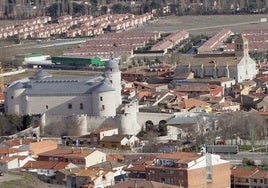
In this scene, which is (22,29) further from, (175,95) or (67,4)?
(175,95)

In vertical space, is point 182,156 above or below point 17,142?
above

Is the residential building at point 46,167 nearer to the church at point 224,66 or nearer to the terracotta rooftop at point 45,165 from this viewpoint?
the terracotta rooftop at point 45,165

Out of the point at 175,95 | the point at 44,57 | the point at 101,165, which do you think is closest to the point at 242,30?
the point at 44,57

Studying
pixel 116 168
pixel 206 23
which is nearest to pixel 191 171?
pixel 116 168

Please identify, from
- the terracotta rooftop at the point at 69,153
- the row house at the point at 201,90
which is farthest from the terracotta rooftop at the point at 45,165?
the row house at the point at 201,90

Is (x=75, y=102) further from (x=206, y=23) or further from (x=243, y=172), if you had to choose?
(x=206, y=23)

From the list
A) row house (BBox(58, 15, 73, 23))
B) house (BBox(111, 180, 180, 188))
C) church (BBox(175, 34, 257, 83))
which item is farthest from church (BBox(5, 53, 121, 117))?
row house (BBox(58, 15, 73, 23))

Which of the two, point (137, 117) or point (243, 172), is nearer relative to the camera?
point (243, 172)
